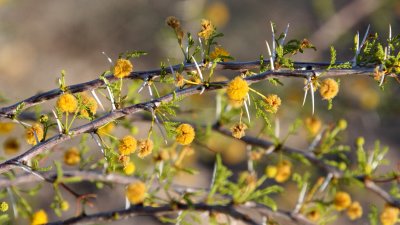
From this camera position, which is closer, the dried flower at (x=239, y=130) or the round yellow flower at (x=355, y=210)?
the dried flower at (x=239, y=130)

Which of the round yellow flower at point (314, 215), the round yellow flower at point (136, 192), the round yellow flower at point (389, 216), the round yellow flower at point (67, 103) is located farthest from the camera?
the round yellow flower at point (314, 215)

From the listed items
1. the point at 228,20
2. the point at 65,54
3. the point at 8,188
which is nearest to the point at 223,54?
the point at 8,188

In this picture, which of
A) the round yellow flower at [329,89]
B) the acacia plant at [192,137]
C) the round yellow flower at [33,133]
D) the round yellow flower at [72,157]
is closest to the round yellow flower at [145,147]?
the acacia plant at [192,137]

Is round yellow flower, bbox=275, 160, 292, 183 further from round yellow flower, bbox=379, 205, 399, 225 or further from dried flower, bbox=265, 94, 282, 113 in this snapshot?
dried flower, bbox=265, 94, 282, 113

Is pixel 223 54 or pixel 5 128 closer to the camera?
pixel 223 54

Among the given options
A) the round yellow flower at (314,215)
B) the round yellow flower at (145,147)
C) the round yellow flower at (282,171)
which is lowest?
the round yellow flower at (314,215)

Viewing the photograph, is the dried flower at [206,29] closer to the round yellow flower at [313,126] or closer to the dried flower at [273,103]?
the dried flower at [273,103]

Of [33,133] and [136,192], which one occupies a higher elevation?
[33,133]

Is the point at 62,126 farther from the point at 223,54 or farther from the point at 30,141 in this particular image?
the point at 223,54

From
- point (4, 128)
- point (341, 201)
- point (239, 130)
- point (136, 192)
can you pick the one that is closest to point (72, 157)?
point (4, 128)

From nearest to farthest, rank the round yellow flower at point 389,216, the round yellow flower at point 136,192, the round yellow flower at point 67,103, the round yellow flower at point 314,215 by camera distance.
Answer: the round yellow flower at point 67,103, the round yellow flower at point 136,192, the round yellow flower at point 389,216, the round yellow flower at point 314,215

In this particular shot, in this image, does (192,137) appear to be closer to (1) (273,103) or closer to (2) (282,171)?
(1) (273,103)
